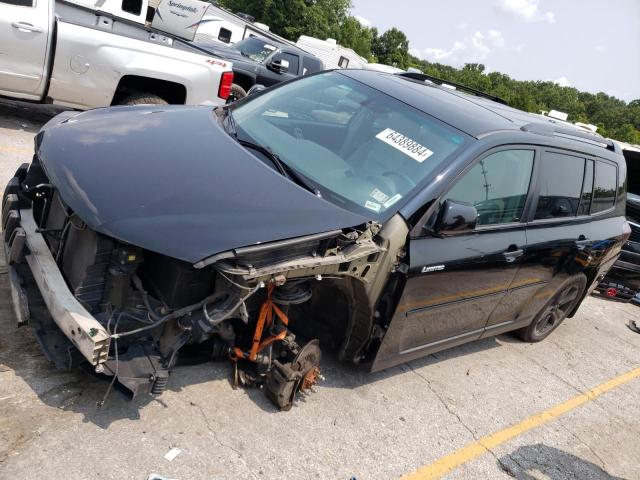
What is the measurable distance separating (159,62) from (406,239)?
218 inches

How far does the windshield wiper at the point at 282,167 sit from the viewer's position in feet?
10.7

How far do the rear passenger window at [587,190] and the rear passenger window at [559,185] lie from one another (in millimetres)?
75

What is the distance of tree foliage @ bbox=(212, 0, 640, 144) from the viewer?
50750mm

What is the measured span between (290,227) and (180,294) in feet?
2.08

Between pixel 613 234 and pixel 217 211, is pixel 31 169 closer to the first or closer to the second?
pixel 217 211

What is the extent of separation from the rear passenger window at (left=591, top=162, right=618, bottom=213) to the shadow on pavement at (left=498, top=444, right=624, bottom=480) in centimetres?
218

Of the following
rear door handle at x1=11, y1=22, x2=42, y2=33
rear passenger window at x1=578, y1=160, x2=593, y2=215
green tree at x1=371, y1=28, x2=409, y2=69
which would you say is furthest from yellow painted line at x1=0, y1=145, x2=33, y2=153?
green tree at x1=371, y1=28, x2=409, y2=69

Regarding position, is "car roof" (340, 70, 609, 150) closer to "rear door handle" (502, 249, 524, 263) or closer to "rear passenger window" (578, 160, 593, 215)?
"rear passenger window" (578, 160, 593, 215)

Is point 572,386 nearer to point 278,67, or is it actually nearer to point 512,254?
point 512,254

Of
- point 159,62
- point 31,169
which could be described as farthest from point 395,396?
point 159,62

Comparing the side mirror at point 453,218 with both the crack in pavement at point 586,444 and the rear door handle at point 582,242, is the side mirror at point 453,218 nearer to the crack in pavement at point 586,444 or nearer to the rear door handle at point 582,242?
the rear door handle at point 582,242

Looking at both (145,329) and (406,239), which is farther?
(406,239)

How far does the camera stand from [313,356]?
11.3 feet

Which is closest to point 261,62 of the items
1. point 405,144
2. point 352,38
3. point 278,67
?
point 278,67
